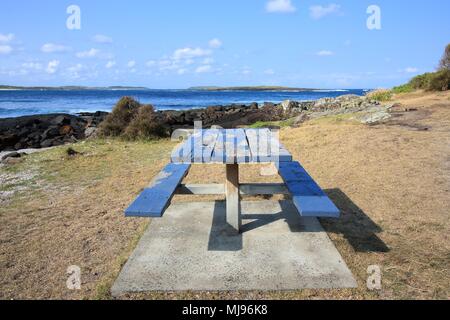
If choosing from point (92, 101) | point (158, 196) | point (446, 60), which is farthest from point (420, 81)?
point (92, 101)

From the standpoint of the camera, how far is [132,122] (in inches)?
492

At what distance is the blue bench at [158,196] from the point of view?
3.19 m

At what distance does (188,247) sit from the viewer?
397cm

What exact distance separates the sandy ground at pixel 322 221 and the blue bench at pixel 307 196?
2.01 feet

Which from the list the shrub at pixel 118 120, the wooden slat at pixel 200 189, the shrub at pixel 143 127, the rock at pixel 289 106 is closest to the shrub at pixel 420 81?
the rock at pixel 289 106

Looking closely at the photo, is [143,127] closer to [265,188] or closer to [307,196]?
[265,188]

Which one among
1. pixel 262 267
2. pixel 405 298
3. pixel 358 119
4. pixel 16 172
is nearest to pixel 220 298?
pixel 262 267

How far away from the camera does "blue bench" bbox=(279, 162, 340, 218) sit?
3.20 meters

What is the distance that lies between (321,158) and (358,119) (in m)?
5.08

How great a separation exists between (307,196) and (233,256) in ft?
2.92

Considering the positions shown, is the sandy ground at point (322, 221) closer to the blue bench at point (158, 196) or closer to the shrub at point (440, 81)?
the blue bench at point (158, 196)

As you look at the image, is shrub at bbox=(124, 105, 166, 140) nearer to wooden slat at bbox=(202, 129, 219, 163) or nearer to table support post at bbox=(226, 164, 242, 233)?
wooden slat at bbox=(202, 129, 219, 163)
